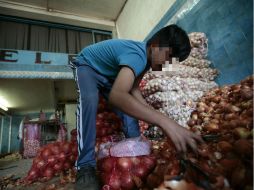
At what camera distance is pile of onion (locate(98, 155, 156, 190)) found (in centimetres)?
123

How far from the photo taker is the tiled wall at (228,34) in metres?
2.24

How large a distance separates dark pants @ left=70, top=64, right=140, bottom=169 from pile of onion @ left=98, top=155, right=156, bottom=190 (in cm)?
15

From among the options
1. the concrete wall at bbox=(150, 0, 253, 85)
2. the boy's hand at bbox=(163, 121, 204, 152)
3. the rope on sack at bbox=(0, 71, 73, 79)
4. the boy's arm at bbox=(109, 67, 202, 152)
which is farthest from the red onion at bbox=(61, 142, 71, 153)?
the rope on sack at bbox=(0, 71, 73, 79)

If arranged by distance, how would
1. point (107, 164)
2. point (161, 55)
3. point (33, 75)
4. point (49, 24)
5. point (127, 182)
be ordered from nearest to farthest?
point (127, 182), point (107, 164), point (161, 55), point (33, 75), point (49, 24)

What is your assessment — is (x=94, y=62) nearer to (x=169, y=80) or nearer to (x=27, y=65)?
(x=169, y=80)

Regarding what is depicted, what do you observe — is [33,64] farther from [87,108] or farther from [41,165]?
[87,108]

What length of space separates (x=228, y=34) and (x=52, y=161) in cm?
254

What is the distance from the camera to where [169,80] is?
2447 millimetres

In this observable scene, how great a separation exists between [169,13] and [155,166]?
118 inches

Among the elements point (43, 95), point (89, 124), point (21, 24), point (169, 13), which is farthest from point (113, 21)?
point (89, 124)

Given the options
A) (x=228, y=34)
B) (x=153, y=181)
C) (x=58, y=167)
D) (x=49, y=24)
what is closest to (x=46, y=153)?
(x=58, y=167)

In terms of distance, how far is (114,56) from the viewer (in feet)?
5.12

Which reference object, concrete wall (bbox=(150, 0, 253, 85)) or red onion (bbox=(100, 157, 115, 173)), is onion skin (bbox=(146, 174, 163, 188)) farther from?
concrete wall (bbox=(150, 0, 253, 85))

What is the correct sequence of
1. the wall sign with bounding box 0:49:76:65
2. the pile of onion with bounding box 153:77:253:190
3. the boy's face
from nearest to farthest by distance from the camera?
the pile of onion with bounding box 153:77:253:190, the boy's face, the wall sign with bounding box 0:49:76:65
